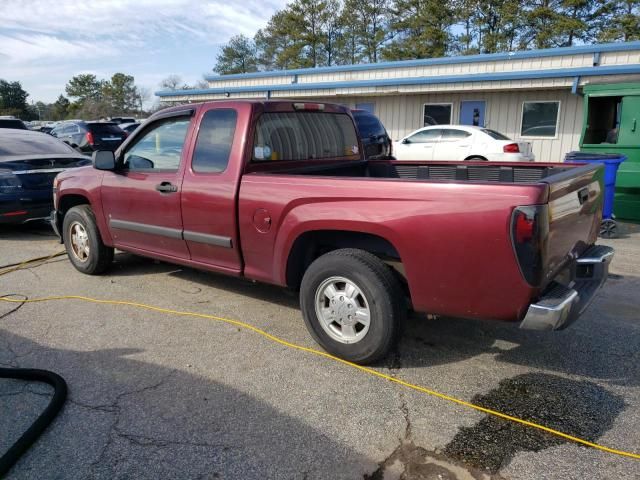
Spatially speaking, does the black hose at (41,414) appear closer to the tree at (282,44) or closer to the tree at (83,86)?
the tree at (282,44)

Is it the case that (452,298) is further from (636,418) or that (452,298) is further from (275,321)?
(275,321)

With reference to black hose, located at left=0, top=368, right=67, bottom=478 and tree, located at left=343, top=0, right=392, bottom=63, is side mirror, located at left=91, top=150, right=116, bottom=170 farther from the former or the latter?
tree, located at left=343, top=0, right=392, bottom=63

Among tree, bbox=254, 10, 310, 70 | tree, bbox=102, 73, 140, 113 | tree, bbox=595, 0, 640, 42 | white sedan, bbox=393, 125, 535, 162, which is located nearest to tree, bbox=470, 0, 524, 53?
tree, bbox=595, 0, 640, 42

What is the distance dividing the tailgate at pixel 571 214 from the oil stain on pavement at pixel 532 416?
30.5 inches

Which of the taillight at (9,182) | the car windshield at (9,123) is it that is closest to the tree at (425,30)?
the car windshield at (9,123)

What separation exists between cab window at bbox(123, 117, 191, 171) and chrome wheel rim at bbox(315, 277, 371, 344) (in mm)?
1901

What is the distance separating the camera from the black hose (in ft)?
8.50

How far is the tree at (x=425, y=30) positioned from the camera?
123 feet

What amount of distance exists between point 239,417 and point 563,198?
2.36m

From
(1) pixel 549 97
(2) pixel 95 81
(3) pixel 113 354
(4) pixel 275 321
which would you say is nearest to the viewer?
(3) pixel 113 354

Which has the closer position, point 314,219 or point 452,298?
point 452,298

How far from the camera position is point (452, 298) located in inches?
125

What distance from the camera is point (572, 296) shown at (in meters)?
3.06

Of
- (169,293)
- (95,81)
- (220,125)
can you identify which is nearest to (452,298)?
(220,125)
